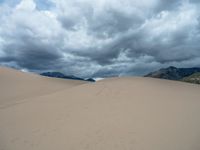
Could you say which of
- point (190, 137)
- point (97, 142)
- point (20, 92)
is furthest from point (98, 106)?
point (20, 92)

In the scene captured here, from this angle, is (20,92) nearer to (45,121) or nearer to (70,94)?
(70,94)

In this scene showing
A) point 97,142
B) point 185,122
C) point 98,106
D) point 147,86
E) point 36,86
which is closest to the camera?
point 97,142

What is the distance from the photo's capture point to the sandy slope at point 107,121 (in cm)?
958

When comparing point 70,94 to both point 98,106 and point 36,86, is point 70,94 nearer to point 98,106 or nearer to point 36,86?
point 98,106

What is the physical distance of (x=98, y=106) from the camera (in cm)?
1402

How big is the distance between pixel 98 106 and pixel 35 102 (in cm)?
535

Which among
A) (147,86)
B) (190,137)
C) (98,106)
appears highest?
(147,86)

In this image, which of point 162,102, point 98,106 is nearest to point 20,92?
point 98,106

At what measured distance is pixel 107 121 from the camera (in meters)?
11.6

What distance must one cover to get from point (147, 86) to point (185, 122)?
253 inches

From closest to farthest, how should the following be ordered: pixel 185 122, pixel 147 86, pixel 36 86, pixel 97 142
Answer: pixel 97 142 < pixel 185 122 < pixel 147 86 < pixel 36 86

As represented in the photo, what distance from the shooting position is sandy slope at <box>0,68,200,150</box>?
31.4ft

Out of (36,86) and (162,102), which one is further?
(36,86)

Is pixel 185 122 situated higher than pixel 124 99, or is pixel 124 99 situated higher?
pixel 124 99
